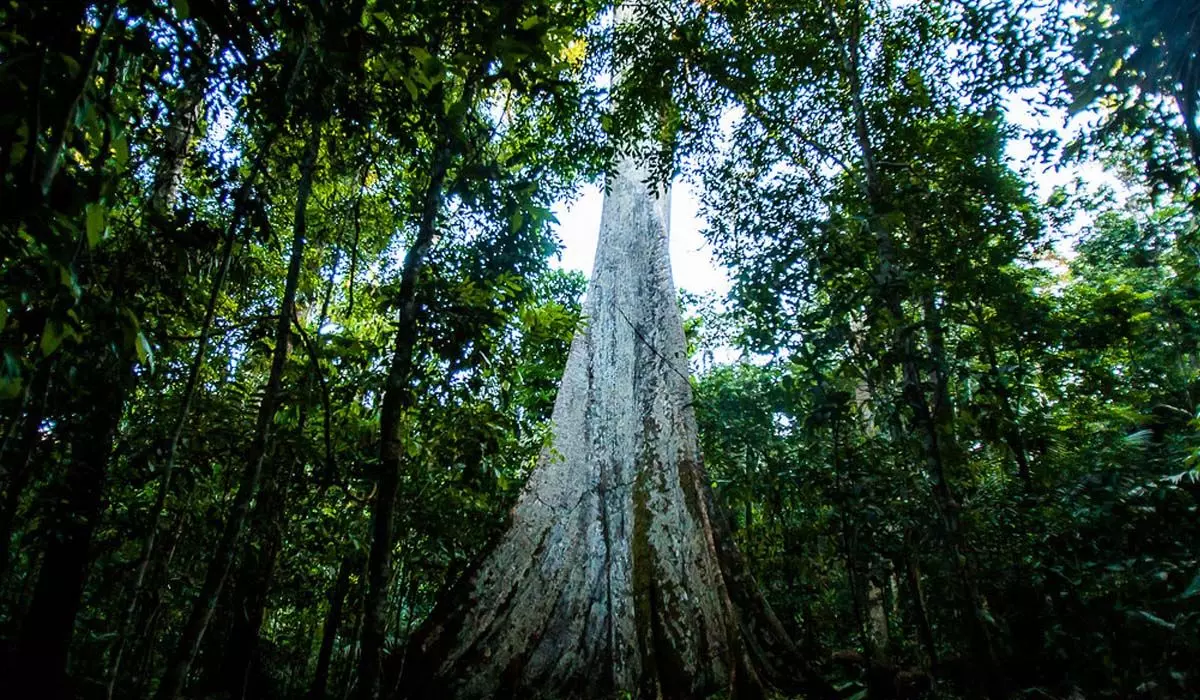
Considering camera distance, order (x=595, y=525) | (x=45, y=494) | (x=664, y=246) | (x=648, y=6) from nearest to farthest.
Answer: (x=45, y=494) → (x=595, y=525) → (x=648, y=6) → (x=664, y=246)

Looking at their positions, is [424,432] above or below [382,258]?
below

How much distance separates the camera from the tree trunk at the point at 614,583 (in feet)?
10.7

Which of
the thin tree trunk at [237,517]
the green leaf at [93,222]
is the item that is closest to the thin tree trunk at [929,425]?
the thin tree trunk at [237,517]

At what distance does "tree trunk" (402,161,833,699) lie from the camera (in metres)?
3.27

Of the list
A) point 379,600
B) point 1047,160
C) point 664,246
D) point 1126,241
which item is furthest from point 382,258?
point 1126,241

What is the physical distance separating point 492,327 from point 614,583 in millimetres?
1983

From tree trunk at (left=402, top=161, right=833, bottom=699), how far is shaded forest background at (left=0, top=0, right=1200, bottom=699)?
1.80 feet

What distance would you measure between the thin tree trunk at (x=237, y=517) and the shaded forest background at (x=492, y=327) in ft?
0.05

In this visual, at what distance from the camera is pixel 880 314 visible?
3.04 metres

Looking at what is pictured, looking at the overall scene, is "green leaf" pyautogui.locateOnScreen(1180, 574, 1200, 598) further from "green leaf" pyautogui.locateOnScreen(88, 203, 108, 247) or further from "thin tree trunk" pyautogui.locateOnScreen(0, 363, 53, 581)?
"thin tree trunk" pyautogui.locateOnScreen(0, 363, 53, 581)

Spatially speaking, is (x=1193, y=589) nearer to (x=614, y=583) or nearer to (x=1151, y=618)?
(x=1151, y=618)

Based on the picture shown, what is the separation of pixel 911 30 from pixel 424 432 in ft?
14.7

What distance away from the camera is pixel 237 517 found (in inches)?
82.3

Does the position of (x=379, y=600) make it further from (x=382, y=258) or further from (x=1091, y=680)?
(x=382, y=258)
